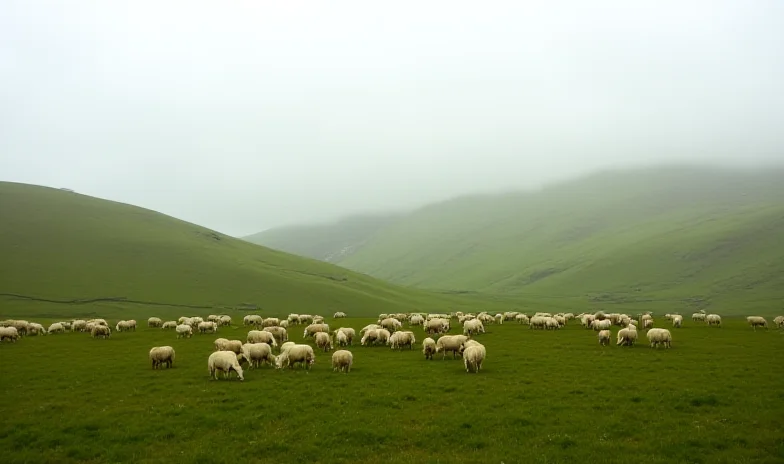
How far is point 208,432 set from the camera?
16.7 meters

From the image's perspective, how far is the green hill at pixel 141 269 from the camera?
116 meters

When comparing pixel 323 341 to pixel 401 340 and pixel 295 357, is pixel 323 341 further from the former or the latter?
pixel 295 357

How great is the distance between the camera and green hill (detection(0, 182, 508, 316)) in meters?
116

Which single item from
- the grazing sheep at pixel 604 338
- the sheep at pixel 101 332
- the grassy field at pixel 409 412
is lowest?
the sheep at pixel 101 332

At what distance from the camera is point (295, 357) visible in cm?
2756

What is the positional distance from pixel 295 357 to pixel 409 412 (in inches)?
436

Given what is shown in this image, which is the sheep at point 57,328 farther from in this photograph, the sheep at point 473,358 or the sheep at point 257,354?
the sheep at point 473,358

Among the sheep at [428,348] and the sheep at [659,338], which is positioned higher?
the sheep at [659,338]

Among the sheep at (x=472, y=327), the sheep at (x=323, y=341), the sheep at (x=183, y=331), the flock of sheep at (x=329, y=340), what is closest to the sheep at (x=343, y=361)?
the flock of sheep at (x=329, y=340)

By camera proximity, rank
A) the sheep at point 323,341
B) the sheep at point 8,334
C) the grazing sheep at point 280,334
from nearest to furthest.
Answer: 1. the sheep at point 323,341
2. the grazing sheep at point 280,334
3. the sheep at point 8,334

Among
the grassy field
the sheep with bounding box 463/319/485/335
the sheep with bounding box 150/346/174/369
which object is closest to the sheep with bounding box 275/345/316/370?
the grassy field

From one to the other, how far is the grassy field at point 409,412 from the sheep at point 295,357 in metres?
0.83

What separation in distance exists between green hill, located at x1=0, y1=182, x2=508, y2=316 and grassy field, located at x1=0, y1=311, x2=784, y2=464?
307 feet

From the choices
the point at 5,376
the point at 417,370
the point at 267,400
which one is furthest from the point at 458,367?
the point at 5,376
